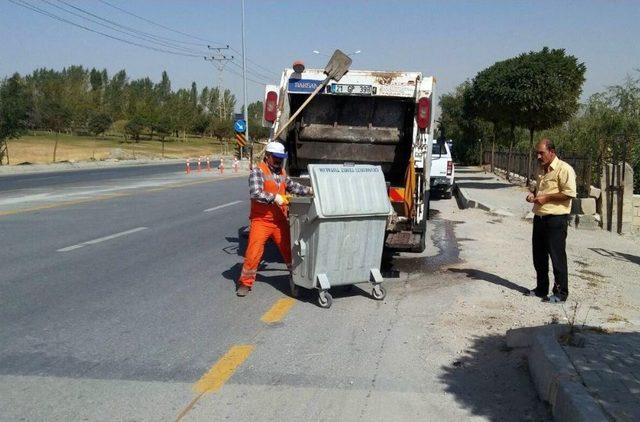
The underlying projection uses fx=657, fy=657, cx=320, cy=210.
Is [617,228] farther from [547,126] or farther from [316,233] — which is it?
[547,126]

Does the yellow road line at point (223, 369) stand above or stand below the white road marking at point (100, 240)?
below

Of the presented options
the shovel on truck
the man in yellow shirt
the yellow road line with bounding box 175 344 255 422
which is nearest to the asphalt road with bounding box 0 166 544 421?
the yellow road line with bounding box 175 344 255 422

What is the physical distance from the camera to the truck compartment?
986cm

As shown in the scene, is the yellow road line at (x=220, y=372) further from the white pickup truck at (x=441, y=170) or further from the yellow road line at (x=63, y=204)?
the white pickup truck at (x=441, y=170)

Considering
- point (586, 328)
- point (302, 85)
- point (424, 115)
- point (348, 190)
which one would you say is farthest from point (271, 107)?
point (586, 328)

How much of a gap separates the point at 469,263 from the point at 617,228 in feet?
19.0

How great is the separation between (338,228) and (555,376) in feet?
9.64

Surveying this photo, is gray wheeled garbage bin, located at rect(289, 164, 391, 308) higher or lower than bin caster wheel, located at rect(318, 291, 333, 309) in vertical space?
higher

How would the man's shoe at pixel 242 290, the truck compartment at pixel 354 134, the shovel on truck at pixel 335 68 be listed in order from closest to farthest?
1. the man's shoe at pixel 242 290
2. the shovel on truck at pixel 335 68
3. the truck compartment at pixel 354 134

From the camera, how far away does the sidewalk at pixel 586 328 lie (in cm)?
387

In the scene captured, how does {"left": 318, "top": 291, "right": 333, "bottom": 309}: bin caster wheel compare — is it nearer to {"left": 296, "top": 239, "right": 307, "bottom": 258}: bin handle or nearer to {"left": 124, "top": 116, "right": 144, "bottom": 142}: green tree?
{"left": 296, "top": 239, "right": 307, "bottom": 258}: bin handle

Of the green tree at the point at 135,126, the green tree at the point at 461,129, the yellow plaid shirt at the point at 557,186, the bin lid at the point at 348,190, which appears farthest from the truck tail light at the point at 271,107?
the green tree at the point at 135,126

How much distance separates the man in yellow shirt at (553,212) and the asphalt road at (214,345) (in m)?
1.05

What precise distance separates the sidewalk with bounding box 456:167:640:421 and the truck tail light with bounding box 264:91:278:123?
11.6 ft
